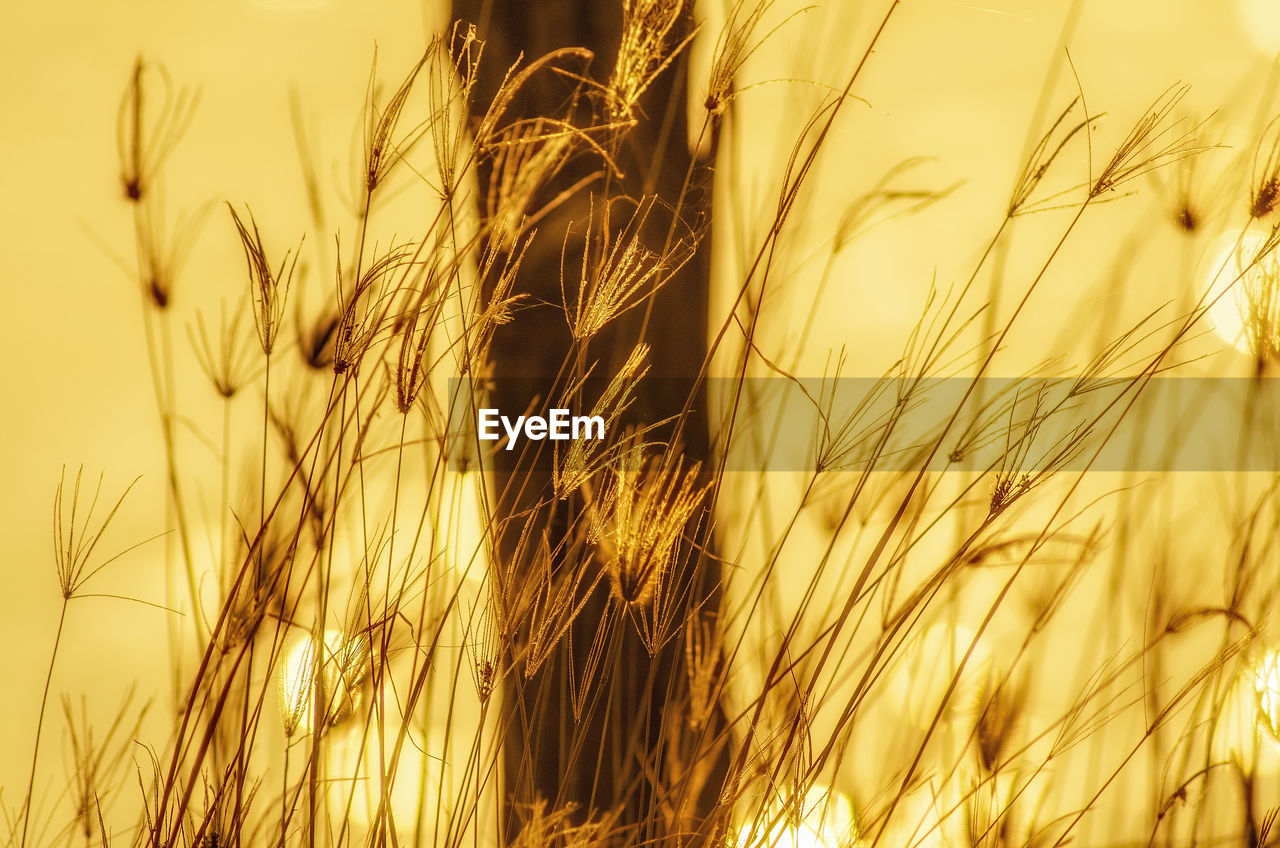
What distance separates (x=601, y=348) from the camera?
0.76 meters

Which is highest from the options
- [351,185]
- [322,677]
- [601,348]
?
[351,185]

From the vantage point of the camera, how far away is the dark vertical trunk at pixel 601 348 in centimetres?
74

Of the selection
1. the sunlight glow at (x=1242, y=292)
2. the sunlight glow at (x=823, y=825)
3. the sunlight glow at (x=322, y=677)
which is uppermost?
the sunlight glow at (x=1242, y=292)

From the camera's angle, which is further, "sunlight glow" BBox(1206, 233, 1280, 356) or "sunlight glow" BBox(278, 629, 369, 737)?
"sunlight glow" BBox(1206, 233, 1280, 356)

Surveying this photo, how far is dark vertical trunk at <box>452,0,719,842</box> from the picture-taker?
74cm

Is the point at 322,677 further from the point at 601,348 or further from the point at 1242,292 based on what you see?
the point at 1242,292

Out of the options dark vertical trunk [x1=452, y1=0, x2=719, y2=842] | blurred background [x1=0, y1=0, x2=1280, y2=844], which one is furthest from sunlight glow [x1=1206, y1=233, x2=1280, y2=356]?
dark vertical trunk [x1=452, y1=0, x2=719, y2=842]

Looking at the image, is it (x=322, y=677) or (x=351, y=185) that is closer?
(x=322, y=677)

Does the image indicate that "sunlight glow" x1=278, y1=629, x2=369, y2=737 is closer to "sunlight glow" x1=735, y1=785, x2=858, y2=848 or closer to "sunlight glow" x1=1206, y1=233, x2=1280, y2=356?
"sunlight glow" x1=735, y1=785, x2=858, y2=848

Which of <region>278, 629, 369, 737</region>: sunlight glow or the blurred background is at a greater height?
the blurred background

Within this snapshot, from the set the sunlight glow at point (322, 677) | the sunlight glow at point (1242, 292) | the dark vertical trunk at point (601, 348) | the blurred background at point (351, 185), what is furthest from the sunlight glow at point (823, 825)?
the sunlight glow at point (1242, 292)

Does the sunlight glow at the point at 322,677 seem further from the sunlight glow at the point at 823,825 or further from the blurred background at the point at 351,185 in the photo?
the sunlight glow at the point at 823,825

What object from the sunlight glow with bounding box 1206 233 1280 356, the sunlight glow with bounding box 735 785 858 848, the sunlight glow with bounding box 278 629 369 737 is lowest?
the sunlight glow with bounding box 735 785 858 848

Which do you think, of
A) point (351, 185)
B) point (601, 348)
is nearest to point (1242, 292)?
point (601, 348)
